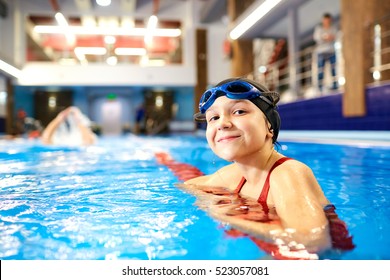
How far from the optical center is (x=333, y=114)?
7750mm

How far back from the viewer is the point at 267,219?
1497 millimetres

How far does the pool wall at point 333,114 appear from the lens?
627 centimetres

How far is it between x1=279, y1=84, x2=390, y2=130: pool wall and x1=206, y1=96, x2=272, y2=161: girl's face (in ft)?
17.8

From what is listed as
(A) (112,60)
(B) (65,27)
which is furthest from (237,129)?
(A) (112,60)

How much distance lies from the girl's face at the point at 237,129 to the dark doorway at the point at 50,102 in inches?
825

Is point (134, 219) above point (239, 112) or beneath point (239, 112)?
beneath

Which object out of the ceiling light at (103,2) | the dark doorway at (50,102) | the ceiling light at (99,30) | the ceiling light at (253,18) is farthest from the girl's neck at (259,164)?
the dark doorway at (50,102)

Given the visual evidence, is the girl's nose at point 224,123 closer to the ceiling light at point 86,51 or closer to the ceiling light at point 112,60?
the ceiling light at point 112,60

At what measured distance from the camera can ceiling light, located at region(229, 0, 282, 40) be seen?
8898 mm

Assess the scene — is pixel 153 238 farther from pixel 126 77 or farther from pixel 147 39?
pixel 147 39

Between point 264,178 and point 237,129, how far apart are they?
12.0 inches

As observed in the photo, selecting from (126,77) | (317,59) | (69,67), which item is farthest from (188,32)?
(317,59)

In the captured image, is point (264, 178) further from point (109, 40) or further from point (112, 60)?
point (109, 40)
